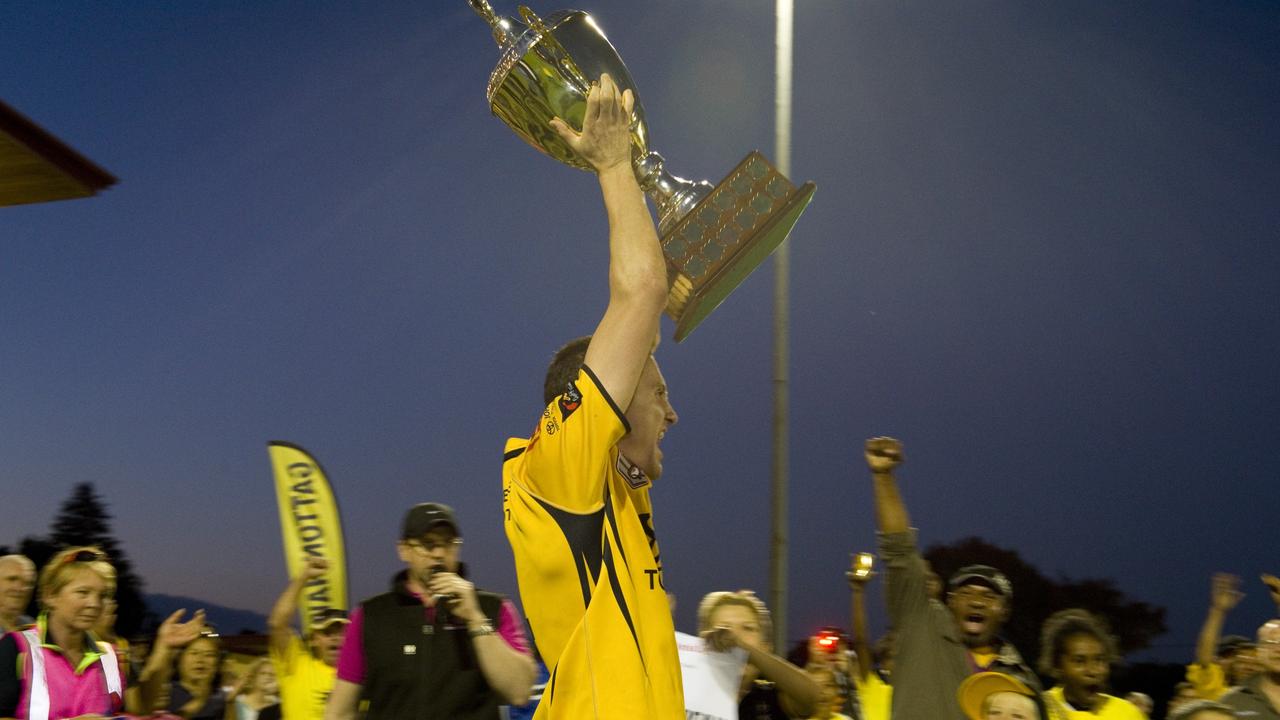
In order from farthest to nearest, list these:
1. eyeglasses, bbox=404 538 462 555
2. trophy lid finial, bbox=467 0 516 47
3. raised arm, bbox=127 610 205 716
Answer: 1. raised arm, bbox=127 610 205 716
2. eyeglasses, bbox=404 538 462 555
3. trophy lid finial, bbox=467 0 516 47

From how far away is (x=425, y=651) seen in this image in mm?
4332

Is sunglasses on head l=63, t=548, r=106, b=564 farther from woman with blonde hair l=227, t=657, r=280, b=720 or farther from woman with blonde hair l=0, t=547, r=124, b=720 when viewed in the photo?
woman with blonde hair l=227, t=657, r=280, b=720

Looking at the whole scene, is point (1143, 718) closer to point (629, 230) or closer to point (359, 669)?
point (359, 669)

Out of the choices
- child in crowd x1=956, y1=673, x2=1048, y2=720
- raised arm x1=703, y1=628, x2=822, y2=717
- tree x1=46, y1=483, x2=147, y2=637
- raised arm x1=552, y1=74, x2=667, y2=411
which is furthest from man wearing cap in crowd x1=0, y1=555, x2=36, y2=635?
tree x1=46, y1=483, x2=147, y2=637

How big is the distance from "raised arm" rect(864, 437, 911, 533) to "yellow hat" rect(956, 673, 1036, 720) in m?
0.72

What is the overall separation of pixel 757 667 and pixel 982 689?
1.00 m

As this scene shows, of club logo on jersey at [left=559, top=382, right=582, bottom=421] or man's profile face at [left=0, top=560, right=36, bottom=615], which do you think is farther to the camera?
man's profile face at [left=0, top=560, right=36, bottom=615]

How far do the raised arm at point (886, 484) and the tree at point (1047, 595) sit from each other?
109 feet

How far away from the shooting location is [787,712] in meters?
5.19

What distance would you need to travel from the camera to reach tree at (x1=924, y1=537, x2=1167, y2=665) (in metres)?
36.8

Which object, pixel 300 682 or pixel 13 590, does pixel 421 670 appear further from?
pixel 300 682

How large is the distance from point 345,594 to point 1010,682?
28.1 feet

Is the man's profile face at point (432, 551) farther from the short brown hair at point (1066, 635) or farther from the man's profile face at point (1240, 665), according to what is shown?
the man's profile face at point (1240, 665)

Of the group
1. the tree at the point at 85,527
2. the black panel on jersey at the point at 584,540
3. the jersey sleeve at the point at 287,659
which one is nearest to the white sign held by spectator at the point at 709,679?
the black panel on jersey at the point at 584,540
